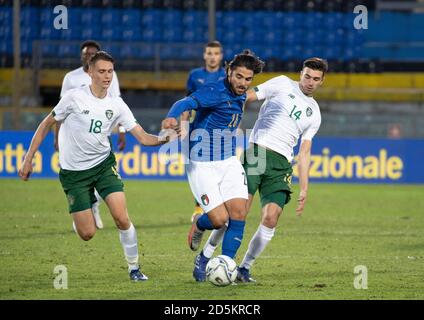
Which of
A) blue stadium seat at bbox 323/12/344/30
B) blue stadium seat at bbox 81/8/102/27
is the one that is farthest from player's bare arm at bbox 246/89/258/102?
blue stadium seat at bbox 323/12/344/30

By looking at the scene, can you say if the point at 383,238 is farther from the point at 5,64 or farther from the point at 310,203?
the point at 5,64

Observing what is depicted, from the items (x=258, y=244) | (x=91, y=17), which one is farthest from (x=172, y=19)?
(x=258, y=244)

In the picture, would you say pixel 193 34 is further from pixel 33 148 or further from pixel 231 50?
pixel 33 148

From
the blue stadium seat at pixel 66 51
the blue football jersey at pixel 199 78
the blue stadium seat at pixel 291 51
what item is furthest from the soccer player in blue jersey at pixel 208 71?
the blue stadium seat at pixel 291 51

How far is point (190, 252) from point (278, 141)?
2.12 m

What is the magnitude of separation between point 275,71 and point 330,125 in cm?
688

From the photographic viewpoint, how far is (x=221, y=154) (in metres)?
8.71

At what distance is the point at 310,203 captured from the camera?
1731 centimetres

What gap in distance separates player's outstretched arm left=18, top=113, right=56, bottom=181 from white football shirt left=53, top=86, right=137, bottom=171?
0.45ft

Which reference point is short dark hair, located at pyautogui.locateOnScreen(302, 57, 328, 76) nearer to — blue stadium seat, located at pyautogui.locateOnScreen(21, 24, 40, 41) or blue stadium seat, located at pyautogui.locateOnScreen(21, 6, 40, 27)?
blue stadium seat, located at pyautogui.locateOnScreen(21, 24, 40, 41)

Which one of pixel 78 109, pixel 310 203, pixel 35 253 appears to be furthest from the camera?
pixel 310 203

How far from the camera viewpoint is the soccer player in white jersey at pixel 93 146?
8727mm

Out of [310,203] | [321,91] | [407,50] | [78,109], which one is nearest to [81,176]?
[78,109]
